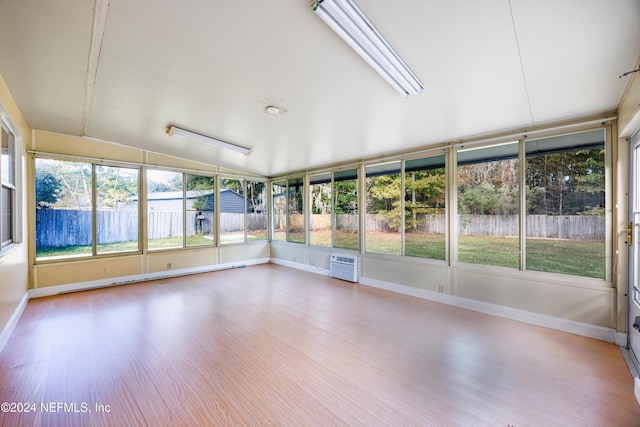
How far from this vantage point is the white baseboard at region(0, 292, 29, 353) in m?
2.57

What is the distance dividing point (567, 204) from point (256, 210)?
20.8 feet

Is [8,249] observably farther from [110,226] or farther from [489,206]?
[489,206]

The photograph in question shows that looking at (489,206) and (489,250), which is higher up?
(489,206)

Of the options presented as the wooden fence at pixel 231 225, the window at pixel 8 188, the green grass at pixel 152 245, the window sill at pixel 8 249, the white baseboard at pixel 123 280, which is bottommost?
the white baseboard at pixel 123 280

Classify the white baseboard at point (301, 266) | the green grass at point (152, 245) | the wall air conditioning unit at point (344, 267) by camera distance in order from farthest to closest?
the white baseboard at point (301, 266) < the wall air conditioning unit at point (344, 267) < the green grass at point (152, 245)

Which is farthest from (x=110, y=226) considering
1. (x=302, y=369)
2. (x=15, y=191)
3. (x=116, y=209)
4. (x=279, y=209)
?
(x=302, y=369)

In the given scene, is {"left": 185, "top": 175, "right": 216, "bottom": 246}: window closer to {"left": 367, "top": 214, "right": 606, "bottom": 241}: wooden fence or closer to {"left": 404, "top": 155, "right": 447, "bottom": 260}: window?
{"left": 404, "top": 155, "right": 447, "bottom": 260}: window

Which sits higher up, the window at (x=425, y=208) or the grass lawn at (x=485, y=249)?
the window at (x=425, y=208)

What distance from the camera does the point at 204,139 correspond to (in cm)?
414

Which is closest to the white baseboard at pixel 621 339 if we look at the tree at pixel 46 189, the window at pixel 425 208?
the window at pixel 425 208

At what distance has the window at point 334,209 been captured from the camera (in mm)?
5375

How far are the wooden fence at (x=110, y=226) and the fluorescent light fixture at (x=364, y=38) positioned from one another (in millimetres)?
5277

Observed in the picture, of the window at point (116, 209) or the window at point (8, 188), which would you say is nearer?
the window at point (8, 188)

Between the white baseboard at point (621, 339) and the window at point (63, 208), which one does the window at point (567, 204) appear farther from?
the window at point (63, 208)
